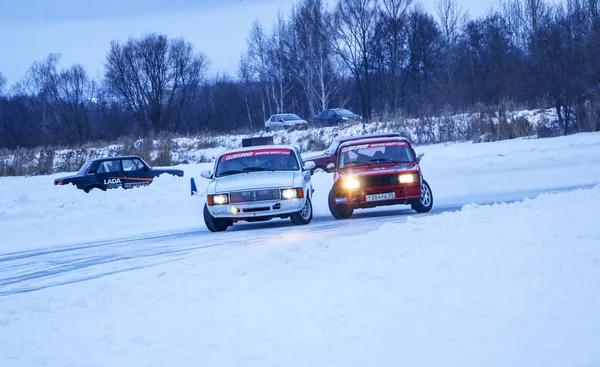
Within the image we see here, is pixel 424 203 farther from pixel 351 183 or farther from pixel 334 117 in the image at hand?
pixel 334 117

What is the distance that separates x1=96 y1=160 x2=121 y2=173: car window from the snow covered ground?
1233 centimetres

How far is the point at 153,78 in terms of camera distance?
67.9 metres

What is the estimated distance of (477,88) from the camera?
5512 centimetres

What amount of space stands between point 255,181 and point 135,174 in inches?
511

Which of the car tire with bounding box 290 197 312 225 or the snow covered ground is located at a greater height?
the car tire with bounding box 290 197 312 225

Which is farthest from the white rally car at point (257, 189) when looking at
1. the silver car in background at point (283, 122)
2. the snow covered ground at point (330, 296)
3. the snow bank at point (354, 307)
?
the silver car in background at point (283, 122)

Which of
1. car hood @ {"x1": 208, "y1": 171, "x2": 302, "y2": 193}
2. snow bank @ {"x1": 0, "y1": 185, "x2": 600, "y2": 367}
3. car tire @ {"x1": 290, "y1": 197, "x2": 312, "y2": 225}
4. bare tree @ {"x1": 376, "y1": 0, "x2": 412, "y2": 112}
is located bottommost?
snow bank @ {"x1": 0, "y1": 185, "x2": 600, "y2": 367}

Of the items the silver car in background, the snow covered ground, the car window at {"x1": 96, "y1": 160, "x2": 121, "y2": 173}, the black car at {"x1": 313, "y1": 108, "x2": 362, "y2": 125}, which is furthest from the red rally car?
the black car at {"x1": 313, "y1": 108, "x2": 362, "y2": 125}

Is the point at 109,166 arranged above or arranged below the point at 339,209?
above

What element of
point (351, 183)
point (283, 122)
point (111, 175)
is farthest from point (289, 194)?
point (283, 122)

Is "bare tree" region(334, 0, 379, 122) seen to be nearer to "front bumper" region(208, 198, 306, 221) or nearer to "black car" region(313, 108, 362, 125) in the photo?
"black car" region(313, 108, 362, 125)

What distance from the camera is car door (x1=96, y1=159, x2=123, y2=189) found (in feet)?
82.9

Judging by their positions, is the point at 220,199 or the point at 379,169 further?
the point at 379,169

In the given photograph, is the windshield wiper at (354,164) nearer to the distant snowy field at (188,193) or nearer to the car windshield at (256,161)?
the car windshield at (256,161)
